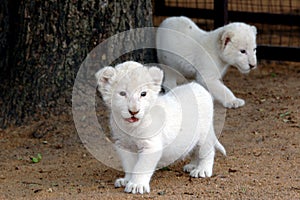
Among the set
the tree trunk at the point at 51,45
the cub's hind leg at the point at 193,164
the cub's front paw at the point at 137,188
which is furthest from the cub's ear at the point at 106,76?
the tree trunk at the point at 51,45

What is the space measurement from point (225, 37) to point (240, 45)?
0.18m

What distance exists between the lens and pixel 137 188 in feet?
15.8

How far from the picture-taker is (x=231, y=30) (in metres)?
7.21

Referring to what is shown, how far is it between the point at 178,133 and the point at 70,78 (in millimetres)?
1842

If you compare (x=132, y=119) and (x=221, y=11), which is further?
(x=221, y=11)

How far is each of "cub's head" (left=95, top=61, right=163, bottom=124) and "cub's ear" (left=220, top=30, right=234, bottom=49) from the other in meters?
2.60

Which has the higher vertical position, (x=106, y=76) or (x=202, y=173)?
(x=106, y=76)

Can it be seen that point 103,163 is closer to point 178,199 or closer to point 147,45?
point 178,199

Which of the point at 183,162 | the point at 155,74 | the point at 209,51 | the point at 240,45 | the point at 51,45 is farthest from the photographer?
the point at 209,51

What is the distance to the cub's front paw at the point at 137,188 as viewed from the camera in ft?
15.8

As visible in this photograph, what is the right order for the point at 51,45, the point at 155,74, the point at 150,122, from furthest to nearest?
1. the point at 51,45
2. the point at 150,122
3. the point at 155,74

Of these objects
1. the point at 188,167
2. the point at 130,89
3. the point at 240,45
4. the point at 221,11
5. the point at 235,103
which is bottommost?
the point at 235,103

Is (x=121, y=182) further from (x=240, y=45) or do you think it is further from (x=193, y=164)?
(x=240, y=45)

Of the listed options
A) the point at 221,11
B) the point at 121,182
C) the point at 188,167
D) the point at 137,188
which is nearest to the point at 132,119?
the point at 137,188
